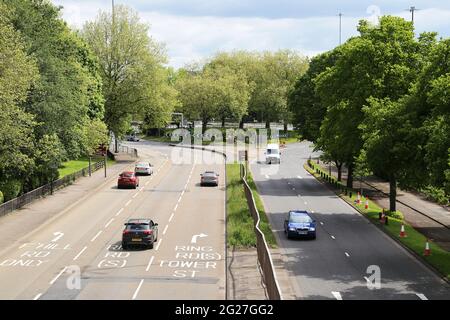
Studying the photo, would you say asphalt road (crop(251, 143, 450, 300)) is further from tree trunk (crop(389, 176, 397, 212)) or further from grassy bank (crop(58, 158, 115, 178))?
grassy bank (crop(58, 158, 115, 178))

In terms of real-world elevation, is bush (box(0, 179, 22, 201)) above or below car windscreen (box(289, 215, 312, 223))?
above

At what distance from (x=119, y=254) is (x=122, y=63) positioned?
196 feet

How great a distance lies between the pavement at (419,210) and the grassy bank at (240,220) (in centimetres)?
1074

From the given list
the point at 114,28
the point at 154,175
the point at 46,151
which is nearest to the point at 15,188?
the point at 46,151

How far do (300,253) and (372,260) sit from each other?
164 inches

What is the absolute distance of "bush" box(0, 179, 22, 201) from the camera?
5016 centimetres

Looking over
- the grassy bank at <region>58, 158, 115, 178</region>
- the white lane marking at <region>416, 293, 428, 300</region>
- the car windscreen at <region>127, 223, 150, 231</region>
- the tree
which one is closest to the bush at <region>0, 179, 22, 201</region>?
the car windscreen at <region>127, 223, 150, 231</region>

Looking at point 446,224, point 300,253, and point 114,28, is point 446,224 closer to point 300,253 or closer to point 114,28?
point 300,253

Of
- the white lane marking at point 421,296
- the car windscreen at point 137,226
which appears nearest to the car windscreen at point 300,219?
the car windscreen at point 137,226

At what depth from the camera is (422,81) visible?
40.5 metres

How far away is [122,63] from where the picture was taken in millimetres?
93188

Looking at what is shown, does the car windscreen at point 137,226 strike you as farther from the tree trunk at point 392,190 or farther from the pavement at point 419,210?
the tree trunk at point 392,190

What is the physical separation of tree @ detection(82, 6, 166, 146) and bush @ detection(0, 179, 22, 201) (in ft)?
137

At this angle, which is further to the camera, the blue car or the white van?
the white van
